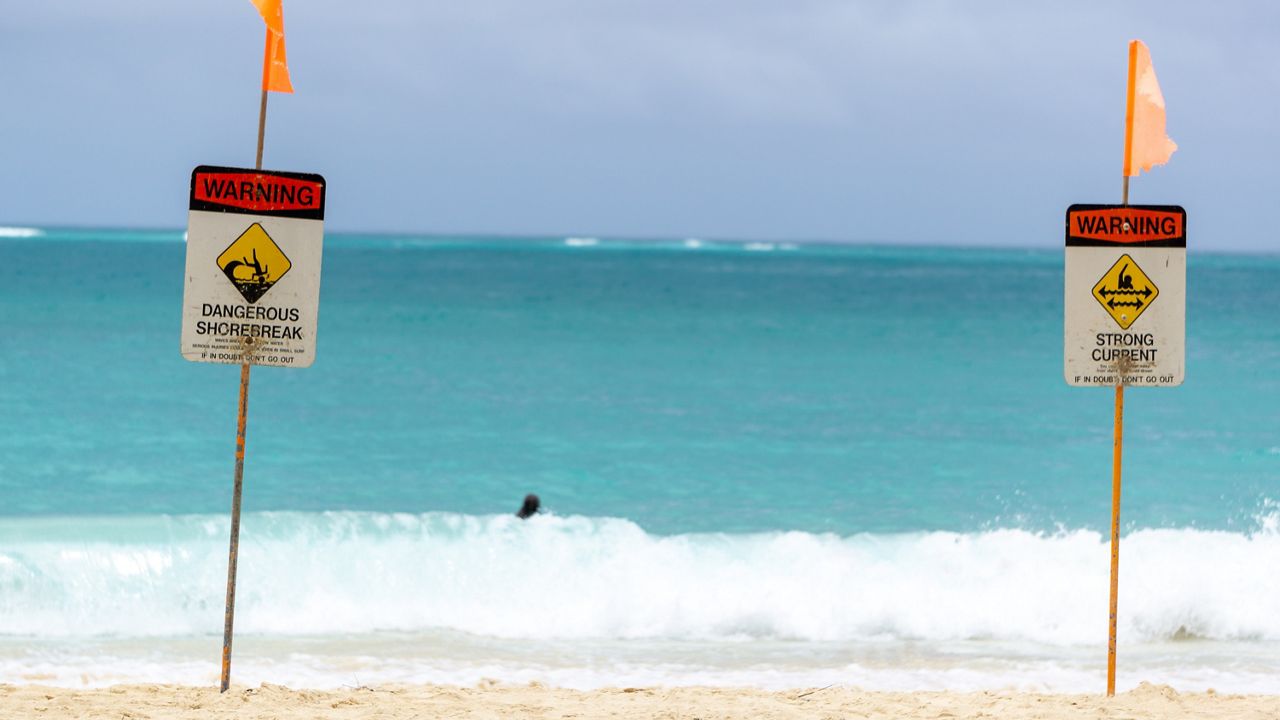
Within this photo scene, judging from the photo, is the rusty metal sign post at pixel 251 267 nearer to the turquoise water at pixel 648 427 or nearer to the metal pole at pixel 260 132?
the metal pole at pixel 260 132

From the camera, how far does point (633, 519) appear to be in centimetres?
1338

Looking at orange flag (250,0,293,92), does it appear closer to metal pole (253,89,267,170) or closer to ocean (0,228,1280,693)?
metal pole (253,89,267,170)

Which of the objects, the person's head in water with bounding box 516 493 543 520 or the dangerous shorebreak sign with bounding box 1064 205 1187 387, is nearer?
the dangerous shorebreak sign with bounding box 1064 205 1187 387

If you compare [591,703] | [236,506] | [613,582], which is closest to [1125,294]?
[591,703]

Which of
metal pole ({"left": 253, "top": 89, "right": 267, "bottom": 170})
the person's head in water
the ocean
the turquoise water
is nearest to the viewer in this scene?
metal pole ({"left": 253, "top": 89, "right": 267, "bottom": 170})

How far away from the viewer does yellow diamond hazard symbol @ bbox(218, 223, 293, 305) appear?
19.1ft

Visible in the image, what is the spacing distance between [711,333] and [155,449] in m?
→ 22.3

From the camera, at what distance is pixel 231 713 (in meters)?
5.94

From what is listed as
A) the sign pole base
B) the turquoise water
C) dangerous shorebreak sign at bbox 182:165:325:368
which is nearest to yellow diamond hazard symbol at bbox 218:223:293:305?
dangerous shorebreak sign at bbox 182:165:325:368

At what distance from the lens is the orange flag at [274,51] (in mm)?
5785

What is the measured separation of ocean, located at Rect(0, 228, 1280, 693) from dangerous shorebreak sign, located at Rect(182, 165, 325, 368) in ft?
7.80

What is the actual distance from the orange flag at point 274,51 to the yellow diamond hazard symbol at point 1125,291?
12.3ft

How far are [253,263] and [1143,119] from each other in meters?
4.05

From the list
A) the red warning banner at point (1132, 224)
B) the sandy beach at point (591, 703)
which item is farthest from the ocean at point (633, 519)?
the red warning banner at point (1132, 224)
